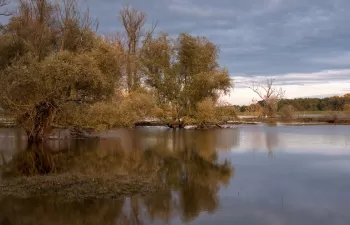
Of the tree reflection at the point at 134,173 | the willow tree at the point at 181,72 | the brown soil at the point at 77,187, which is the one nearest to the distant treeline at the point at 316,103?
the willow tree at the point at 181,72

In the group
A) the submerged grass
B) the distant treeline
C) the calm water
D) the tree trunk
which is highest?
the distant treeline

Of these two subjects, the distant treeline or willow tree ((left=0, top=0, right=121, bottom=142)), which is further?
the distant treeline

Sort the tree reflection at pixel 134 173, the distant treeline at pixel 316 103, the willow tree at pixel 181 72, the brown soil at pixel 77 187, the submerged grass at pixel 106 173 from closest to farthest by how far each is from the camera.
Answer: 1. the tree reflection at pixel 134 173
2. the brown soil at pixel 77 187
3. the submerged grass at pixel 106 173
4. the willow tree at pixel 181 72
5. the distant treeline at pixel 316 103

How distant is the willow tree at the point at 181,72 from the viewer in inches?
1713

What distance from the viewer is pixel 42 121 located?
25.4 metres

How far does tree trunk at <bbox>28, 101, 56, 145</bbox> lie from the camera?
24.3 m

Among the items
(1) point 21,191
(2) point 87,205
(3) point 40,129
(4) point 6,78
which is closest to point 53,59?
(4) point 6,78

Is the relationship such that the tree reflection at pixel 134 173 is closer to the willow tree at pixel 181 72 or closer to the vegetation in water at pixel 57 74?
the vegetation in water at pixel 57 74

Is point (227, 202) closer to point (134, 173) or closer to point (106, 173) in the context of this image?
point (134, 173)

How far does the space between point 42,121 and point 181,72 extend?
72.4ft

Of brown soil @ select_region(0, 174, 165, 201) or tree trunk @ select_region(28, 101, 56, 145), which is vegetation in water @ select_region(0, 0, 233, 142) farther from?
brown soil @ select_region(0, 174, 165, 201)

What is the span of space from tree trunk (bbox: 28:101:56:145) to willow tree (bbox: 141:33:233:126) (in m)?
20.2

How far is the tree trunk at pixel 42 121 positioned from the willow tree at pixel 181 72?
20.2 metres

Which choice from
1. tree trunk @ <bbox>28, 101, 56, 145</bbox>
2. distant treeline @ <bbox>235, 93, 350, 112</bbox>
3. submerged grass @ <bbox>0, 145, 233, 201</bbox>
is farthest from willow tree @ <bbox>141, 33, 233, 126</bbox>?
distant treeline @ <bbox>235, 93, 350, 112</bbox>
